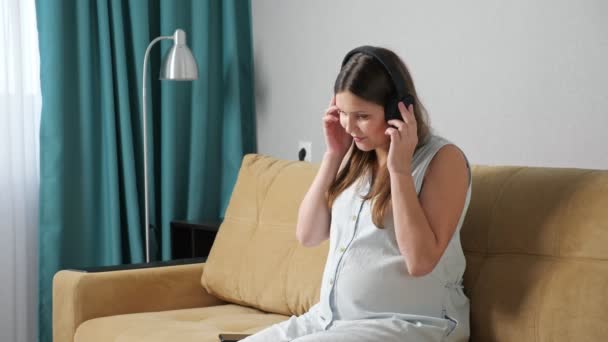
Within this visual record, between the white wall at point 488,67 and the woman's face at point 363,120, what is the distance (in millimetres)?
785

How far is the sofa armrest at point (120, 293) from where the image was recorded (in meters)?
2.74

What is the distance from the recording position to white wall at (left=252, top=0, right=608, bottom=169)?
253 cm

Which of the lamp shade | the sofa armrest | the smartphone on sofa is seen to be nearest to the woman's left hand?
the smartphone on sofa

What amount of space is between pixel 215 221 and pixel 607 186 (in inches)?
78.3

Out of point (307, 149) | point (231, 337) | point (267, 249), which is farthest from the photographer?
point (307, 149)

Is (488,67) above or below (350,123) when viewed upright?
above

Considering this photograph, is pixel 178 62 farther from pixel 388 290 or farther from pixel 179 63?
pixel 388 290

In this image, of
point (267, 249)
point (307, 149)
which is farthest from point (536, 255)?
point (307, 149)

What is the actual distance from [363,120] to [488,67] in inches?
36.8

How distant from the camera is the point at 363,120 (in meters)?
2.00

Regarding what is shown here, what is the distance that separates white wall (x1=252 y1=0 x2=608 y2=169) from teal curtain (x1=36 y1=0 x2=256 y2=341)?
14.9 inches

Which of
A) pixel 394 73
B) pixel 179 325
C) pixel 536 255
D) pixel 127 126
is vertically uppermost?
pixel 394 73

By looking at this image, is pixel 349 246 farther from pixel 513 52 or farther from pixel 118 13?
pixel 118 13

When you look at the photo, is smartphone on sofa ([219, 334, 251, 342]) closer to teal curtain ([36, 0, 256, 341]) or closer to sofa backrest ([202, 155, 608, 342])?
sofa backrest ([202, 155, 608, 342])
